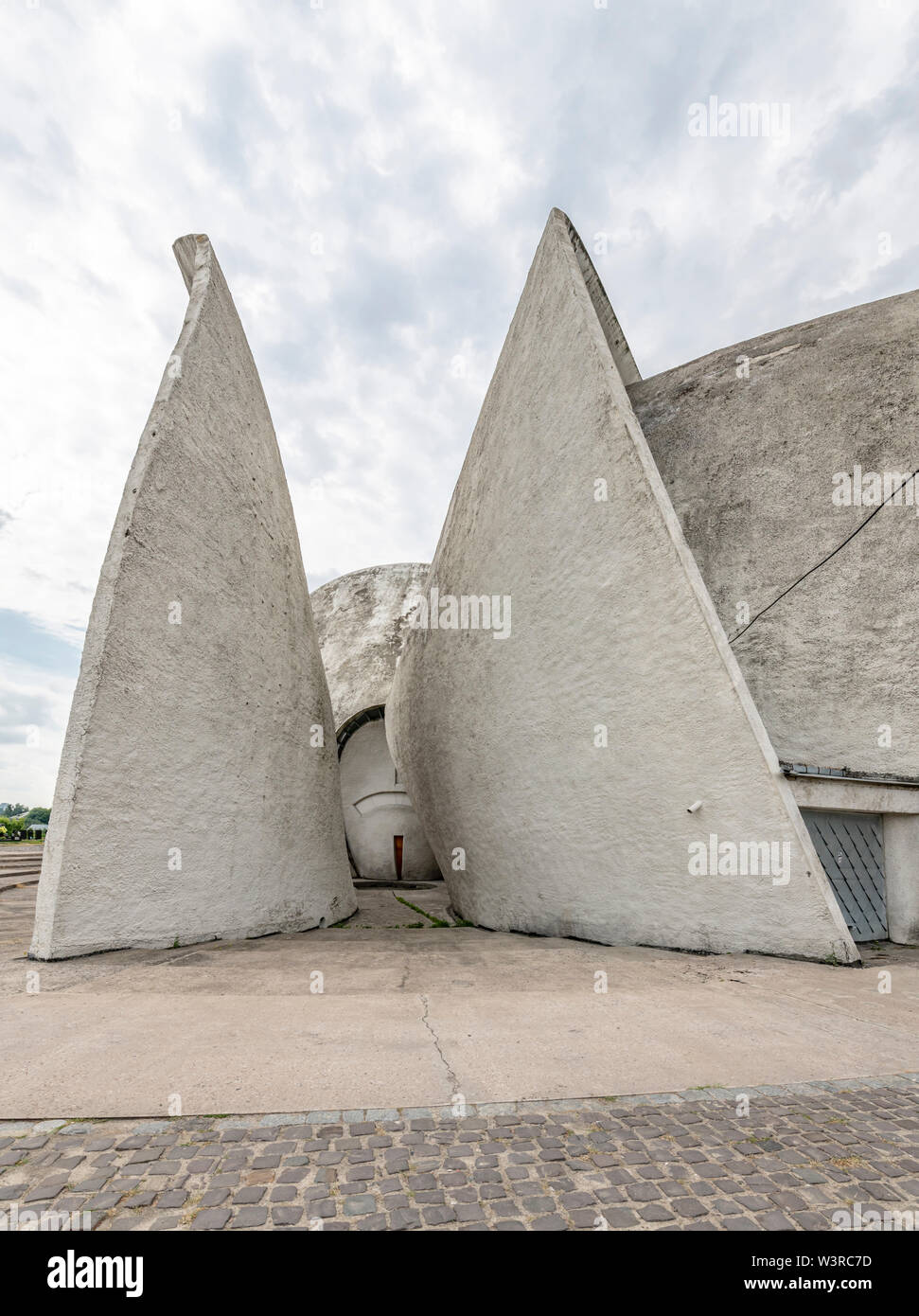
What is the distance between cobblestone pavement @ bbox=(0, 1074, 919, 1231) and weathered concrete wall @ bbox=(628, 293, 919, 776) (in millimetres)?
6399

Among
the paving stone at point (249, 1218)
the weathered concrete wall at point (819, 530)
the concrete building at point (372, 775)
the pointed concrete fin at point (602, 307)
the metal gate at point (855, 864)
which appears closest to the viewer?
the paving stone at point (249, 1218)

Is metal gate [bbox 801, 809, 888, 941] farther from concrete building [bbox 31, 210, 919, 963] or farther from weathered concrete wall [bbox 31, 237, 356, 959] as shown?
weathered concrete wall [bbox 31, 237, 356, 959]

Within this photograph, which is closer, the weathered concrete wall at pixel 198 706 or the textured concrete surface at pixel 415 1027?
the textured concrete surface at pixel 415 1027

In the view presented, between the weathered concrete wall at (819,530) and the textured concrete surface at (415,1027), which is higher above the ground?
the weathered concrete wall at (819,530)

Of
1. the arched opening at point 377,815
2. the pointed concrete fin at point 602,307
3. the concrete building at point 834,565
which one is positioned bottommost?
the arched opening at point 377,815

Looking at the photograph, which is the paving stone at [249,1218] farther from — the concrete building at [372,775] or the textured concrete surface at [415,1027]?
the concrete building at [372,775]

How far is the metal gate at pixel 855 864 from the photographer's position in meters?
7.48

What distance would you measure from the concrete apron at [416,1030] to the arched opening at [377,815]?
44.8ft

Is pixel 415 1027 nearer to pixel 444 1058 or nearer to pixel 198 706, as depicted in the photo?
pixel 444 1058

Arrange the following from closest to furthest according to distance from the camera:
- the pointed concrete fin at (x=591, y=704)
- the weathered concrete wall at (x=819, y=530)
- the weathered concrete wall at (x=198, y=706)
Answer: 1. the weathered concrete wall at (x=198, y=706)
2. the pointed concrete fin at (x=591, y=704)
3. the weathered concrete wall at (x=819, y=530)

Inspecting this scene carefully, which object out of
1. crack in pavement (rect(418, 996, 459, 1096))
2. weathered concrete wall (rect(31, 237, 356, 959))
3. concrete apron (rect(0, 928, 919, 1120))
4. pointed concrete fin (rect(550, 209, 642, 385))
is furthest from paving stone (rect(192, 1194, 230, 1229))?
pointed concrete fin (rect(550, 209, 642, 385))

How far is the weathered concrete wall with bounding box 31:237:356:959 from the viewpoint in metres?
5.94

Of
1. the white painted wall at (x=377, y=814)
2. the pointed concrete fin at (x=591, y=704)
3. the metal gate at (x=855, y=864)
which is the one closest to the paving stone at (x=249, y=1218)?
the pointed concrete fin at (x=591, y=704)
